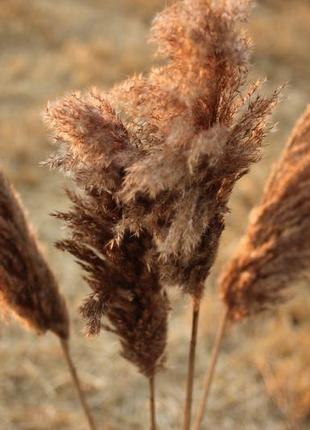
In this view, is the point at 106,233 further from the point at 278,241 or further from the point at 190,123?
the point at 278,241

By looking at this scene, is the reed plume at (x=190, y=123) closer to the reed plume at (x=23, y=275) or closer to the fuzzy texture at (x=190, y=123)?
the fuzzy texture at (x=190, y=123)

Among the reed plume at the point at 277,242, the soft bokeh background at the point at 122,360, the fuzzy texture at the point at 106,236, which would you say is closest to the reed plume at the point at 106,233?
the fuzzy texture at the point at 106,236

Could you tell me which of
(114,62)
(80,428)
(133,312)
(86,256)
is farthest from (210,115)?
(114,62)

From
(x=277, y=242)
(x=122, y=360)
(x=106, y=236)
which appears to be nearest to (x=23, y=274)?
(x=106, y=236)

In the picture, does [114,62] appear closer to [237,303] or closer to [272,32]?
[272,32]

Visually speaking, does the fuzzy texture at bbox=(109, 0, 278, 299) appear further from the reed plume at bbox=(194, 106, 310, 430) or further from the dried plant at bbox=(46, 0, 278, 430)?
the reed plume at bbox=(194, 106, 310, 430)

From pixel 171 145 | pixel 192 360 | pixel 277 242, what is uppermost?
pixel 277 242

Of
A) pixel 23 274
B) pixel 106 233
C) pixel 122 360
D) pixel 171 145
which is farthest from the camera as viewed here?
pixel 122 360

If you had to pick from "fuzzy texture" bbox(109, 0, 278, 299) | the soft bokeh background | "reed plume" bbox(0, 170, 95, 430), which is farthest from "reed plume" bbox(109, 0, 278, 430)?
"reed plume" bbox(0, 170, 95, 430)
